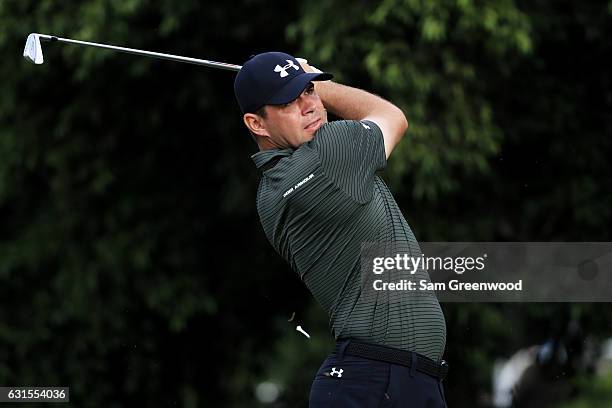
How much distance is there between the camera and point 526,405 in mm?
9352

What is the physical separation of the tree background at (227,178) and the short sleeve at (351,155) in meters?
4.37

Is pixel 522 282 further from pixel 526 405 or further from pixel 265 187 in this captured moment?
pixel 265 187

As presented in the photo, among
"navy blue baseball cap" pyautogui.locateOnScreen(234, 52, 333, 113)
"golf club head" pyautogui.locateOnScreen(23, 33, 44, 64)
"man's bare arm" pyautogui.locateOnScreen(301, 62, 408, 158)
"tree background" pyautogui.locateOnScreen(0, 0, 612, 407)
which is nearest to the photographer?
"navy blue baseball cap" pyautogui.locateOnScreen(234, 52, 333, 113)

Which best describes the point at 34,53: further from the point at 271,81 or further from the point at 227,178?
the point at 227,178

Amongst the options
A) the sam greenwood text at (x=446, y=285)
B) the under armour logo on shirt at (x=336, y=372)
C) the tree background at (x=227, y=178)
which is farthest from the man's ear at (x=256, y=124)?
the tree background at (x=227, y=178)

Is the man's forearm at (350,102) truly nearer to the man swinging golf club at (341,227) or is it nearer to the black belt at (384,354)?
the man swinging golf club at (341,227)

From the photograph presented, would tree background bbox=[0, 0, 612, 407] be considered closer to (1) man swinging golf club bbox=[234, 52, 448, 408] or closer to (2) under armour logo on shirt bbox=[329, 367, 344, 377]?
(1) man swinging golf club bbox=[234, 52, 448, 408]

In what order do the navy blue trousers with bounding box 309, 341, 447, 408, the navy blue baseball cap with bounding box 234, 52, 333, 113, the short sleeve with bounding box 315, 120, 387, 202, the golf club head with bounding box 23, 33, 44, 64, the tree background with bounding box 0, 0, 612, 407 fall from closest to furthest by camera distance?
1. the navy blue trousers with bounding box 309, 341, 447, 408
2. the short sleeve with bounding box 315, 120, 387, 202
3. the navy blue baseball cap with bounding box 234, 52, 333, 113
4. the golf club head with bounding box 23, 33, 44, 64
5. the tree background with bounding box 0, 0, 612, 407

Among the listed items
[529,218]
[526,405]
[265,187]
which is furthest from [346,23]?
[265,187]

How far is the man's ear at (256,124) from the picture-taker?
12.3 ft

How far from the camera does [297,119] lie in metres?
3.70

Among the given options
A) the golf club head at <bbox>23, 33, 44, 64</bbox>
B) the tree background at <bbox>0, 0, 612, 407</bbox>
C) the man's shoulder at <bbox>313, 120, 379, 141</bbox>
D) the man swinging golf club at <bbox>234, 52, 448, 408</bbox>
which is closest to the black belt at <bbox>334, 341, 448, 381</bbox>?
the man swinging golf club at <bbox>234, 52, 448, 408</bbox>

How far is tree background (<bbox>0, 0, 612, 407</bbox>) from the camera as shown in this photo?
830 centimetres

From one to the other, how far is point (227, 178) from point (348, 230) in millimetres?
6123
